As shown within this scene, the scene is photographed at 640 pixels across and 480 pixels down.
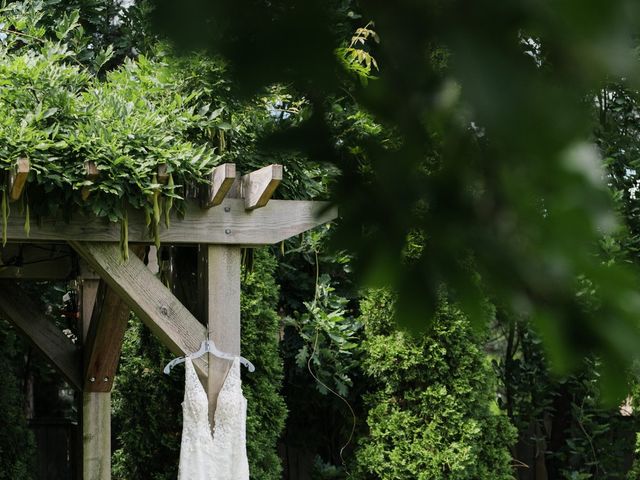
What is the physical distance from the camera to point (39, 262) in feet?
17.9

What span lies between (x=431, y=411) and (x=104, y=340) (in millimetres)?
2268

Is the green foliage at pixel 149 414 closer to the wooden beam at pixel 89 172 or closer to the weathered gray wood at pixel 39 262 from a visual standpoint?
the weathered gray wood at pixel 39 262

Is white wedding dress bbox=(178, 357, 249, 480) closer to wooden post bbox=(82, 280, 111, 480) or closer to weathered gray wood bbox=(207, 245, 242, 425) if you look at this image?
weathered gray wood bbox=(207, 245, 242, 425)

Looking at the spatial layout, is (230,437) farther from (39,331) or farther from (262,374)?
(262,374)

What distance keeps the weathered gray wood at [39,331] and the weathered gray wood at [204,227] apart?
68.4 inches

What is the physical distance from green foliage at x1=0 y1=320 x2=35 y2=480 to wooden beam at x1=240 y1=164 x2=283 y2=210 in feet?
10.1

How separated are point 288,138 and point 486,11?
311 mm

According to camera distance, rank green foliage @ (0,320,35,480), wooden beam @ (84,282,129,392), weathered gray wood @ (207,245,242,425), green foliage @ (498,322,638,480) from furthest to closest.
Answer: green foliage @ (498,322,638,480) → green foliage @ (0,320,35,480) → wooden beam @ (84,282,129,392) → weathered gray wood @ (207,245,242,425)

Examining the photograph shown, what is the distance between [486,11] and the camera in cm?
45

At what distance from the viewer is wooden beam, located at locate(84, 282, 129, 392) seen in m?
4.89

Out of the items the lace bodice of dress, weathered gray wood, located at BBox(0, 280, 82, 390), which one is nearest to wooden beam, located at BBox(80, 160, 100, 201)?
the lace bodice of dress

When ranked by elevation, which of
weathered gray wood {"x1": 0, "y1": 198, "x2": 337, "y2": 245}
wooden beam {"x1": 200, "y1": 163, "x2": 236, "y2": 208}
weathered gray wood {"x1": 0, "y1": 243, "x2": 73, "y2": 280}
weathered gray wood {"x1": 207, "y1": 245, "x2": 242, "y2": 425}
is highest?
weathered gray wood {"x1": 0, "y1": 243, "x2": 73, "y2": 280}

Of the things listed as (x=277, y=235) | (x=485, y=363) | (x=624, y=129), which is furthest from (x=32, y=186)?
(x=485, y=363)

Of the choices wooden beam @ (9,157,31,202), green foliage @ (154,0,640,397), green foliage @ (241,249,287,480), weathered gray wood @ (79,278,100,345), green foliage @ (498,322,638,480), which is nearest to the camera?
green foliage @ (154,0,640,397)
